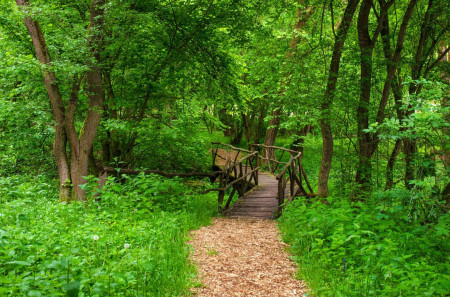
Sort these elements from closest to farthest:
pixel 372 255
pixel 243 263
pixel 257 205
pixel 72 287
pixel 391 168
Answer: pixel 72 287 → pixel 372 255 → pixel 243 263 → pixel 391 168 → pixel 257 205

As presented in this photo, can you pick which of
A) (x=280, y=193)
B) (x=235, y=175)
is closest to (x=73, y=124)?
(x=235, y=175)

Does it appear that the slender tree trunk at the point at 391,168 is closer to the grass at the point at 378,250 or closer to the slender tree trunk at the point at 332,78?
the slender tree trunk at the point at 332,78

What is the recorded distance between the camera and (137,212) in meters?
5.63

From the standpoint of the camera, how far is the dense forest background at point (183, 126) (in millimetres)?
4258

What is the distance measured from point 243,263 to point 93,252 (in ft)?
7.18

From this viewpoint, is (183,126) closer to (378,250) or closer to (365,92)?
(365,92)

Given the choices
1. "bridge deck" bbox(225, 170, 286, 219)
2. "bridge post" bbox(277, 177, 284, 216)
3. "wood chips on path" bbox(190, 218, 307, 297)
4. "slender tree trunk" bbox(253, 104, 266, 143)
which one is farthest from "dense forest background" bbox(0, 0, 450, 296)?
"slender tree trunk" bbox(253, 104, 266, 143)

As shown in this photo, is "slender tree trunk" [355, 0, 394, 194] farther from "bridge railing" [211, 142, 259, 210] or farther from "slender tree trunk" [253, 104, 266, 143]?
"slender tree trunk" [253, 104, 266, 143]

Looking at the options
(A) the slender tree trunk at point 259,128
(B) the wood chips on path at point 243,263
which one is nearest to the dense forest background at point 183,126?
(B) the wood chips on path at point 243,263

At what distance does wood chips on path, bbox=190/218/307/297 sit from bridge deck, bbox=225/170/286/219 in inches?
55.4

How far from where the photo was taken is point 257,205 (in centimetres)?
Result: 910

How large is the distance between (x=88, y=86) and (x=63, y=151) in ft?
5.89

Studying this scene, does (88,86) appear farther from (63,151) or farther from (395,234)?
(395,234)

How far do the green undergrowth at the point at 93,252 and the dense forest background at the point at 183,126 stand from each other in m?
0.04
